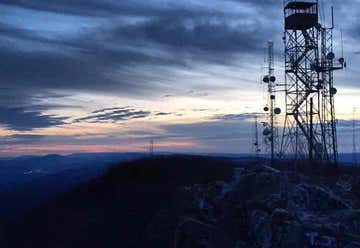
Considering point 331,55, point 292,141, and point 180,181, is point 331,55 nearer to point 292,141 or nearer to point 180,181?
point 292,141

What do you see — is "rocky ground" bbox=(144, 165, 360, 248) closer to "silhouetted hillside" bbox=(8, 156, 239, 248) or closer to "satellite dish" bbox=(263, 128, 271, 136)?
"silhouetted hillside" bbox=(8, 156, 239, 248)

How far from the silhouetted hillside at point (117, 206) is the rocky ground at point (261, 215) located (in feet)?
8.42

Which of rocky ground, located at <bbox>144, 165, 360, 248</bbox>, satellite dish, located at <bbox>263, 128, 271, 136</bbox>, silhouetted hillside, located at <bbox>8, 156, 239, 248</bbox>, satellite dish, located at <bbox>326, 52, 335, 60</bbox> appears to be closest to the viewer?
rocky ground, located at <bbox>144, 165, 360, 248</bbox>

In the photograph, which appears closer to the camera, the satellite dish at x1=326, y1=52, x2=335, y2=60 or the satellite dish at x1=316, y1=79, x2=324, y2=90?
the satellite dish at x1=316, y1=79, x2=324, y2=90

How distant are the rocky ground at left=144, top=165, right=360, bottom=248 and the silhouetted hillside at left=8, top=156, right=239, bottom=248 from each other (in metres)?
2.57

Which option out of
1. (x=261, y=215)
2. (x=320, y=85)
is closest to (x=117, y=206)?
(x=261, y=215)

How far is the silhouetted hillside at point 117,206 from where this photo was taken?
36.2 metres

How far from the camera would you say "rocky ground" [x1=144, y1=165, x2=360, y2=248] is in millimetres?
26938

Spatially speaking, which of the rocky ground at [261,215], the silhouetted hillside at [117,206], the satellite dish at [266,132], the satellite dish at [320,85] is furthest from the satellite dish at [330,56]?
the rocky ground at [261,215]

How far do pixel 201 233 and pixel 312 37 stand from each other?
70.9 ft

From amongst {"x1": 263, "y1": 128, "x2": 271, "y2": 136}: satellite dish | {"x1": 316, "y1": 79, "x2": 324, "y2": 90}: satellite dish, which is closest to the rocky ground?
{"x1": 316, "y1": 79, "x2": 324, "y2": 90}: satellite dish

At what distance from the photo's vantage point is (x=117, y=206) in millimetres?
39156

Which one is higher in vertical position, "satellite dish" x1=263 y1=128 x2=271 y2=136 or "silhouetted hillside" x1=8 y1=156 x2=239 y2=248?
"satellite dish" x1=263 y1=128 x2=271 y2=136

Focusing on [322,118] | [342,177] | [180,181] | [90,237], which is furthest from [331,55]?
[90,237]
